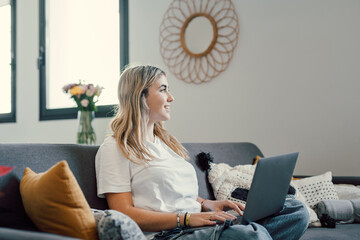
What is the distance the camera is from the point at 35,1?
158 inches

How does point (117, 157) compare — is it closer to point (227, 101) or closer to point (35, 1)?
point (227, 101)

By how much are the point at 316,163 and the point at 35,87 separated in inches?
113

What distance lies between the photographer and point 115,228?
3.09 ft

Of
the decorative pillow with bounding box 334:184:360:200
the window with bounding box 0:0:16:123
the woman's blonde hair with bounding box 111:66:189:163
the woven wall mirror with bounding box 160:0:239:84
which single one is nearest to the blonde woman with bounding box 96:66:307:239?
the woman's blonde hair with bounding box 111:66:189:163

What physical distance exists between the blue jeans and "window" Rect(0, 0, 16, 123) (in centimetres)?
349

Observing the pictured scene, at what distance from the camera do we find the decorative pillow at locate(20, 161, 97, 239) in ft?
3.17

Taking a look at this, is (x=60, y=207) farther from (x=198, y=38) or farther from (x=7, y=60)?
(x=7, y=60)

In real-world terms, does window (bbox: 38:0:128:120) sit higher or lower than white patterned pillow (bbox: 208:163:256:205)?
higher

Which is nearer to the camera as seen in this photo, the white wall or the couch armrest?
the couch armrest

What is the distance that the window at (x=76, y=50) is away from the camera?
3.62 meters

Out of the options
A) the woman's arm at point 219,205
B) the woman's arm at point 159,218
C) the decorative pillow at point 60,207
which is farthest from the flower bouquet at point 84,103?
the decorative pillow at point 60,207

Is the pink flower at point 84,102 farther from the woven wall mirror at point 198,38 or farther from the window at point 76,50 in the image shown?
the woven wall mirror at point 198,38

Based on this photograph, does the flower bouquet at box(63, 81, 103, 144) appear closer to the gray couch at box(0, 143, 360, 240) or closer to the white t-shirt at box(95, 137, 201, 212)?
the gray couch at box(0, 143, 360, 240)

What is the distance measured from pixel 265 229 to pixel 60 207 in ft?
2.13
